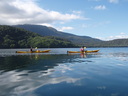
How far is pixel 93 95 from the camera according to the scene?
13102 mm

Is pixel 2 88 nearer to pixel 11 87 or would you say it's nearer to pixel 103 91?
pixel 11 87

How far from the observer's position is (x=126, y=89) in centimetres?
1478

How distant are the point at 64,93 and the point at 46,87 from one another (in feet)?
8.28

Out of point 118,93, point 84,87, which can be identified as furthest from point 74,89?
point 118,93

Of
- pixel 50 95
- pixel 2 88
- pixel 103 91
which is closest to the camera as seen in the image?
pixel 50 95

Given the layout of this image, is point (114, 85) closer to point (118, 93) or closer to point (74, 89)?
point (118, 93)

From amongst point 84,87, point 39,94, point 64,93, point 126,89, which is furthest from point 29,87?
point 126,89

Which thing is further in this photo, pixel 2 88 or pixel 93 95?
pixel 2 88

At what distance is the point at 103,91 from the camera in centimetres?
1410

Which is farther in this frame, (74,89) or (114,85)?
(114,85)

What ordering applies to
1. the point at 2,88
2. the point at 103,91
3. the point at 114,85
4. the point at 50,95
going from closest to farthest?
the point at 50,95
the point at 103,91
the point at 2,88
the point at 114,85

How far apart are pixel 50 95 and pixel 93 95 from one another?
3708 millimetres

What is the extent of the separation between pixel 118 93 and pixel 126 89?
5.36ft

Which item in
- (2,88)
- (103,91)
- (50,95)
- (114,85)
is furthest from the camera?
(114,85)
